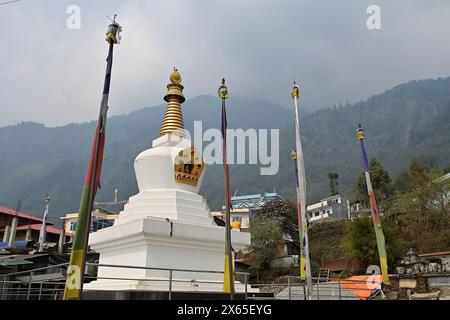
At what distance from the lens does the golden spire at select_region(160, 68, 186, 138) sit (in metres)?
12.5

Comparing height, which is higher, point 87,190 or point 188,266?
point 87,190

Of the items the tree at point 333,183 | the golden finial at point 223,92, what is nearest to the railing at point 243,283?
the golden finial at point 223,92

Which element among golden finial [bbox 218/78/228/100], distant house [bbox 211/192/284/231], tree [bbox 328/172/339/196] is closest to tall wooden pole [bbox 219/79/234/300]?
golden finial [bbox 218/78/228/100]

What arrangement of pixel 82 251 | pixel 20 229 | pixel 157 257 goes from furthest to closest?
pixel 20 229
pixel 157 257
pixel 82 251

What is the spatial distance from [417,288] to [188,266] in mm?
13732

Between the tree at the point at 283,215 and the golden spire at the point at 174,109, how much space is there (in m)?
28.3

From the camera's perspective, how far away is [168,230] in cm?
972

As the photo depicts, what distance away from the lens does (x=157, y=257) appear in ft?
32.0

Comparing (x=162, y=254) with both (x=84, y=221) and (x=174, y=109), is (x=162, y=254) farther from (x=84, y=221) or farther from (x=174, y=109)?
(x=174, y=109)

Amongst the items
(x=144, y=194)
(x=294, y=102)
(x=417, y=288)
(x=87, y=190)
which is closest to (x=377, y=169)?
(x=417, y=288)

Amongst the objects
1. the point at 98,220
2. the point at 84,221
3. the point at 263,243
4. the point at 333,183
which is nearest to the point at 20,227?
the point at 98,220
